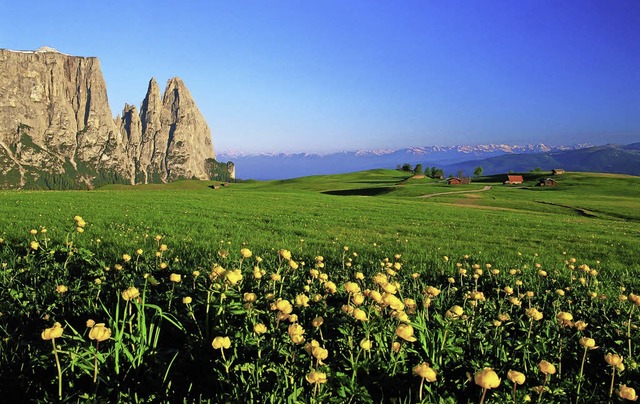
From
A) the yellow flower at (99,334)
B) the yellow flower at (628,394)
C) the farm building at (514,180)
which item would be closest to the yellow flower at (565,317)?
the yellow flower at (628,394)

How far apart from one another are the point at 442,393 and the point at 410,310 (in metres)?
1.02

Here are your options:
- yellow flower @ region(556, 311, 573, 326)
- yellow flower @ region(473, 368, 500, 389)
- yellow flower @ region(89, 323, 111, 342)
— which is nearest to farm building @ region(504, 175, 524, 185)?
yellow flower @ region(556, 311, 573, 326)

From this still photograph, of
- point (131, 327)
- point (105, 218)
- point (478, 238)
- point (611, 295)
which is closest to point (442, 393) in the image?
point (131, 327)

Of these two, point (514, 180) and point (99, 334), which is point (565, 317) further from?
point (514, 180)

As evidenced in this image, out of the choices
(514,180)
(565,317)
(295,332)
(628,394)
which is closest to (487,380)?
(628,394)

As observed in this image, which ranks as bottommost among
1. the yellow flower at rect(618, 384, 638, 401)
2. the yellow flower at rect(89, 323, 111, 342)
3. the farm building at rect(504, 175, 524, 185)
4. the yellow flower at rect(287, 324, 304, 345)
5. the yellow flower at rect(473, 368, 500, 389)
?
the yellow flower at rect(618, 384, 638, 401)

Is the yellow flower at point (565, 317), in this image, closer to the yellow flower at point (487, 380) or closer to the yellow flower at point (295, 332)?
the yellow flower at point (487, 380)

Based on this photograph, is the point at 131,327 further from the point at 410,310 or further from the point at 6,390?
the point at 410,310

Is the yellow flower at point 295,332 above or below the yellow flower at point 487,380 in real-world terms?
above

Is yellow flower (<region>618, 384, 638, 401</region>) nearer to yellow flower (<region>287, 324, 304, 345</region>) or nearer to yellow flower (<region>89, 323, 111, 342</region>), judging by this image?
yellow flower (<region>287, 324, 304, 345</region>)

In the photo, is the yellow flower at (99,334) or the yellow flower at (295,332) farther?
the yellow flower at (295,332)

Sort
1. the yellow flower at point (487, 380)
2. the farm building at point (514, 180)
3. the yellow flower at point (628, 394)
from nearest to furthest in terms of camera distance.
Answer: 1. the yellow flower at point (487, 380)
2. the yellow flower at point (628, 394)
3. the farm building at point (514, 180)

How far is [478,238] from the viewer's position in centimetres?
1531

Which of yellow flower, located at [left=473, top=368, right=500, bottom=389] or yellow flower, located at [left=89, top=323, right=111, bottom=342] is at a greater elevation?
yellow flower, located at [left=89, top=323, right=111, bottom=342]
